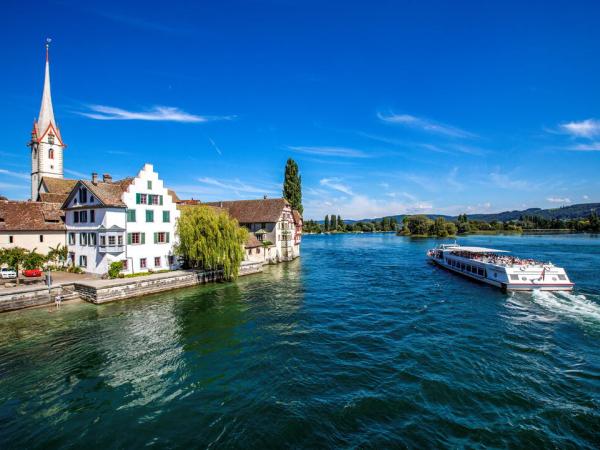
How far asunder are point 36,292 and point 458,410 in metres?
32.0

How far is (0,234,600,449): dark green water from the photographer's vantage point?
1157 cm

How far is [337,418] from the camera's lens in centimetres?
1229

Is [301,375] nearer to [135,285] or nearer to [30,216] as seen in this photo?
[135,285]

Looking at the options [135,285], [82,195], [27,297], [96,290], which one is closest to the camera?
[27,297]

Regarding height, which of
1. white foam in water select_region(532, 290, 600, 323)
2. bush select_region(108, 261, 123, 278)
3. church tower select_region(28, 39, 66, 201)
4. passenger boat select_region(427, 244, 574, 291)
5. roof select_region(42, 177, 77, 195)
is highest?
church tower select_region(28, 39, 66, 201)

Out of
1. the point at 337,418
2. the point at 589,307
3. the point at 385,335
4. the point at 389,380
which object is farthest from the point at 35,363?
the point at 589,307

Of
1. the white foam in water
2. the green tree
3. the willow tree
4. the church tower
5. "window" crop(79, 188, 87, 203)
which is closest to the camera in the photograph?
the white foam in water

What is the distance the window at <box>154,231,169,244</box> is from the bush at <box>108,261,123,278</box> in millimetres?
4760

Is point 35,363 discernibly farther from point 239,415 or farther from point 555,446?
point 555,446

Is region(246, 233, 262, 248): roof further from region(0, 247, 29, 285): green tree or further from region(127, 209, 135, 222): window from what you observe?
region(0, 247, 29, 285): green tree

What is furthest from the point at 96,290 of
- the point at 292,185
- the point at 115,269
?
the point at 292,185

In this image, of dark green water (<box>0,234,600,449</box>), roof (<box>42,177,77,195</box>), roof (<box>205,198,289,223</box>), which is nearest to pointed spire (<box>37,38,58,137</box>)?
roof (<box>42,177,77,195</box>)

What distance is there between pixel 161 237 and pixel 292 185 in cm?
4108

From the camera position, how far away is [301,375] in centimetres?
1570
